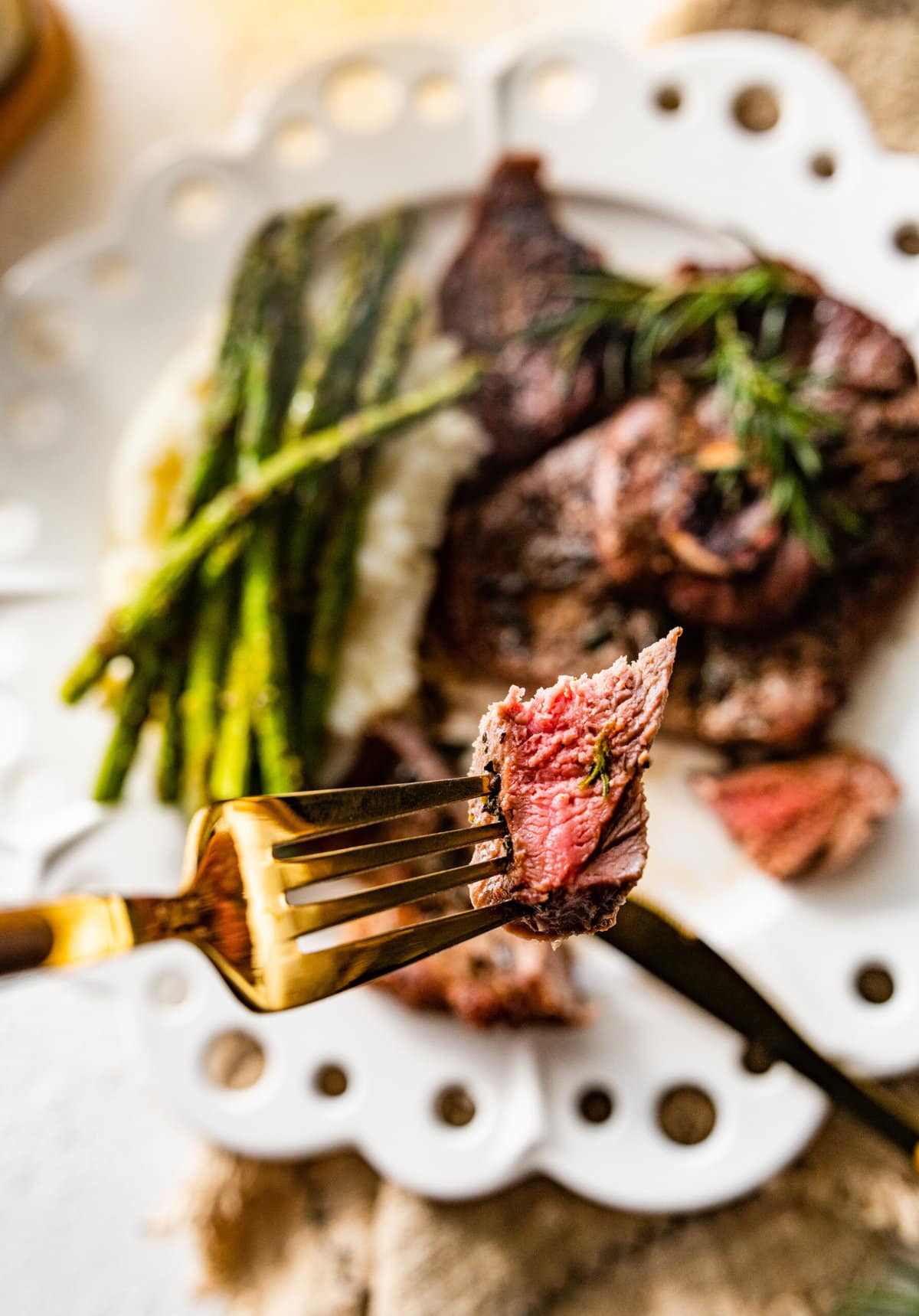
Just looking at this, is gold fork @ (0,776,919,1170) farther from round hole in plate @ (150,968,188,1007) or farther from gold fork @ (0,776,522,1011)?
round hole in plate @ (150,968,188,1007)

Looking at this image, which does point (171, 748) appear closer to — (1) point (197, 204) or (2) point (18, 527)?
(2) point (18, 527)

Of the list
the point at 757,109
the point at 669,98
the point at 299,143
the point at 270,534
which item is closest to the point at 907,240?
the point at 757,109

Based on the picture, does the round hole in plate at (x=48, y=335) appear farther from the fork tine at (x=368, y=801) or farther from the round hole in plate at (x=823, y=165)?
the fork tine at (x=368, y=801)

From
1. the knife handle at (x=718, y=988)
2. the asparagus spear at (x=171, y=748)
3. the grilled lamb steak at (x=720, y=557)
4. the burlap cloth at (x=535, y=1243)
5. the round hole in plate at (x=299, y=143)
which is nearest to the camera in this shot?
the knife handle at (x=718, y=988)

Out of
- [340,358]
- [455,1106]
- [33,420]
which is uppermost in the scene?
[33,420]

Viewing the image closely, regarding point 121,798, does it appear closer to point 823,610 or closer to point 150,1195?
point 150,1195

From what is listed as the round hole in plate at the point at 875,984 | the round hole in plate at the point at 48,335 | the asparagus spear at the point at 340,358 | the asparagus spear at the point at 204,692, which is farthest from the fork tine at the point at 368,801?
the round hole in plate at the point at 48,335
